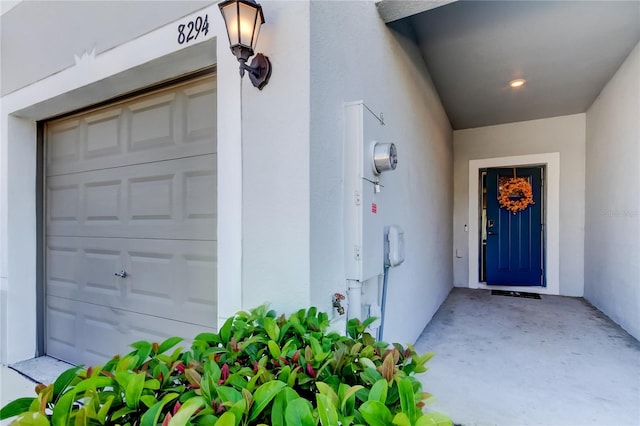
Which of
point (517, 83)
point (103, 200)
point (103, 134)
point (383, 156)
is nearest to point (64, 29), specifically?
point (103, 134)

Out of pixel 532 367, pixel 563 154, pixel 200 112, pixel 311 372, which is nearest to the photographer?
pixel 311 372

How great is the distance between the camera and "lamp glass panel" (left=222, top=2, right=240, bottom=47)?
1378 millimetres

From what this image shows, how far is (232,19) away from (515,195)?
5.51m

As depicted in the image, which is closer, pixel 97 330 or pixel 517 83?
pixel 97 330

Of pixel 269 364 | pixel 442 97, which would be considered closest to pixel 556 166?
pixel 442 97

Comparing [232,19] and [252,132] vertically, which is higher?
[232,19]

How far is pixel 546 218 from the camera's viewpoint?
526cm

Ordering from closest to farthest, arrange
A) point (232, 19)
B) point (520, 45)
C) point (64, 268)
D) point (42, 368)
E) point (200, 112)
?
1. point (232, 19)
2. point (200, 112)
3. point (42, 368)
4. point (64, 268)
5. point (520, 45)

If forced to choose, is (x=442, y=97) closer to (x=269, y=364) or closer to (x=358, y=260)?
(x=358, y=260)

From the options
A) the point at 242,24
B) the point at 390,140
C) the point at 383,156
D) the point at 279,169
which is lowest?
the point at 279,169

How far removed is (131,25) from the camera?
2025 millimetres

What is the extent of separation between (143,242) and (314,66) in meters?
1.73

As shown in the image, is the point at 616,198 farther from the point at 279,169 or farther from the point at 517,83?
the point at 279,169

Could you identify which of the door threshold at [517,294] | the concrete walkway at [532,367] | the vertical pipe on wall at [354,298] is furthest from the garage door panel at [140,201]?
the door threshold at [517,294]
